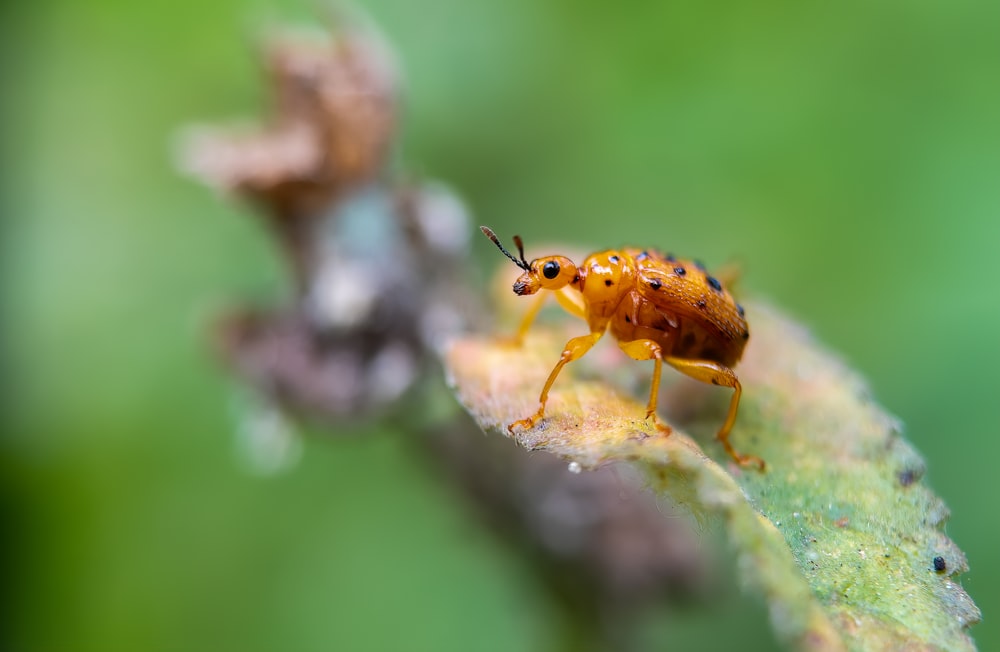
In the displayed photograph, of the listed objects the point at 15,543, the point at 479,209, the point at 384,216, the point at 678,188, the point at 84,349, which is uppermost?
the point at 384,216

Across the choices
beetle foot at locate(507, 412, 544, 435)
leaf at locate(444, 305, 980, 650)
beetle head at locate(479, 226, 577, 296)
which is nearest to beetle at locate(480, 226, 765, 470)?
beetle head at locate(479, 226, 577, 296)

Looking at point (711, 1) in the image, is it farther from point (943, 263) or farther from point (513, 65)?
point (943, 263)

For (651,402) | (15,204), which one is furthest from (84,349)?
(651,402)

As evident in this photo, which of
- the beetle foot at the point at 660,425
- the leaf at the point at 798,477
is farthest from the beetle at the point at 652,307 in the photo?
the beetle foot at the point at 660,425

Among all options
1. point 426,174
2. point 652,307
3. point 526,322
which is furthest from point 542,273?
point 426,174

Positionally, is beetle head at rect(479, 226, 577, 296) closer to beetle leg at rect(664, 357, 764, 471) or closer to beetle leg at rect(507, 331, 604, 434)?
beetle leg at rect(507, 331, 604, 434)

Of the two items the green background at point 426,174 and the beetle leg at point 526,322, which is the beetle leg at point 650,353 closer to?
the beetle leg at point 526,322

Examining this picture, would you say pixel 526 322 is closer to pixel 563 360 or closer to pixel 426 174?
pixel 563 360
